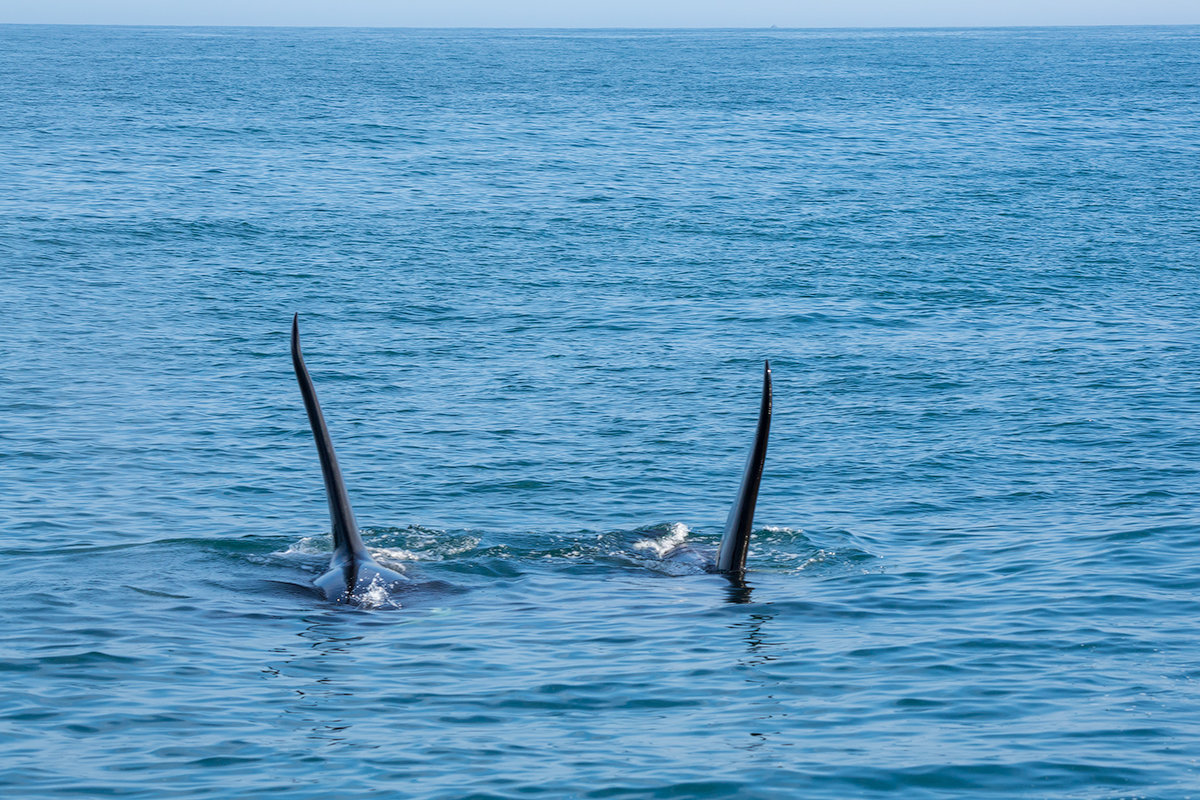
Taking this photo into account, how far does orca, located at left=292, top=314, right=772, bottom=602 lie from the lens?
1302 cm

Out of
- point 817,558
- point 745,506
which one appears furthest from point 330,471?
point 817,558

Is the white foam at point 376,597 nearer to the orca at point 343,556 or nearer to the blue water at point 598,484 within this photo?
the orca at point 343,556

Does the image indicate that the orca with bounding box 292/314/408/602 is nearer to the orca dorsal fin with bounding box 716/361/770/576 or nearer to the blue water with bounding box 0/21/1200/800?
the blue water with bounding box 0/21/1200/800

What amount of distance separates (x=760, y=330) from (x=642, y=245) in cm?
1283

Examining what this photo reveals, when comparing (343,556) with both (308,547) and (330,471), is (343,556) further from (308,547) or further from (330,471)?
(308,547)

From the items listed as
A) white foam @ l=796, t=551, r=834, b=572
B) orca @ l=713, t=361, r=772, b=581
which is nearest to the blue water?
white foam @ l=796, t=551, r=834, b=572

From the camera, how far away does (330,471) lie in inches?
520

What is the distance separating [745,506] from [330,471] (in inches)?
163

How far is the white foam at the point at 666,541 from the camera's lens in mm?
17062

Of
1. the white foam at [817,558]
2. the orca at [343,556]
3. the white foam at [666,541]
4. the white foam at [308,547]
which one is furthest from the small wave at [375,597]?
the white foam at [817,558]

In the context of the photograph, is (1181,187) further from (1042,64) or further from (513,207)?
(1042,64)

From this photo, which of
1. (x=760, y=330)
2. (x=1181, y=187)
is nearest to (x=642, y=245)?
(x=760, y=330)

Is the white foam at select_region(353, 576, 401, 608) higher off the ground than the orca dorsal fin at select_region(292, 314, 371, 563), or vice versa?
the orca dorsal fin at select_region(292, 314, 371, 563)

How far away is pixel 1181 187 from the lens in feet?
185
